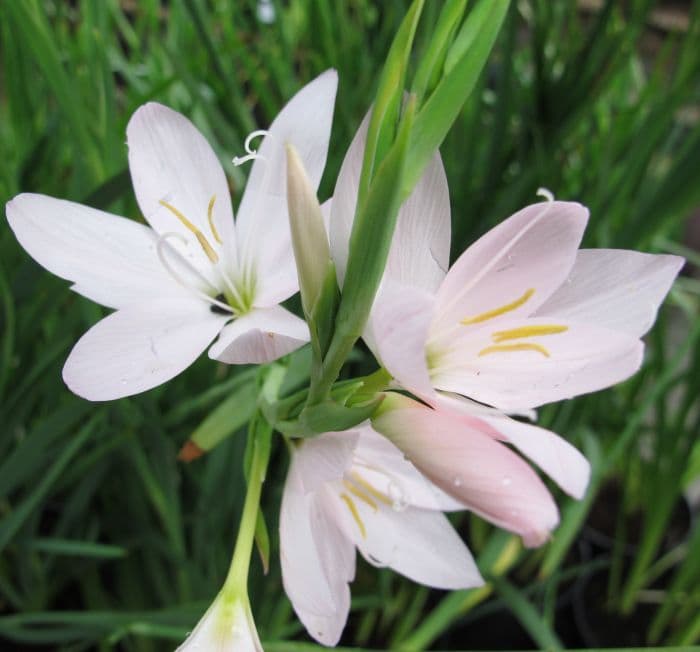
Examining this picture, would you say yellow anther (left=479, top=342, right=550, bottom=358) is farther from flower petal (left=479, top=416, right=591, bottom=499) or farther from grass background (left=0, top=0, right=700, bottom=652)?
grass background (left=0, top=0, right=700, bottom=652)

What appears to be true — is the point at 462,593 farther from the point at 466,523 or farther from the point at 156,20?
the point at 156,20

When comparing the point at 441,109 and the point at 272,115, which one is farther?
the point at 272,115

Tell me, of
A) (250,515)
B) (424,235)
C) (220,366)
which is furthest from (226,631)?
(220,366)

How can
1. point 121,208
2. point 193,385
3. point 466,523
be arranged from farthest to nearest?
point 466,523
point 193,385
point 121,208

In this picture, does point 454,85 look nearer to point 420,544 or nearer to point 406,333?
point 406,333

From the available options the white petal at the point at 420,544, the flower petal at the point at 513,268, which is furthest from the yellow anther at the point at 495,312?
the white petal at the point at 420,544

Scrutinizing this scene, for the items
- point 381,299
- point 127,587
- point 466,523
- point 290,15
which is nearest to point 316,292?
Result: point 381,299

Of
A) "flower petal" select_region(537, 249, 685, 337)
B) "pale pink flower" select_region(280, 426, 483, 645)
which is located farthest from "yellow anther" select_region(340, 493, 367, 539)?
"flower petal" select_region(537, 249, 685, 337)
